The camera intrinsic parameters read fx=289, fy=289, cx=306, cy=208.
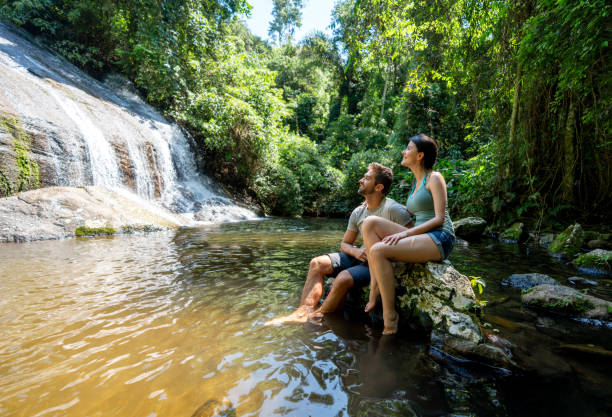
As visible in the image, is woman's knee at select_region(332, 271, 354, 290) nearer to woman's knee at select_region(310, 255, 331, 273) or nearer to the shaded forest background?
woman's knee at select_region(310, 255, 331, 273)

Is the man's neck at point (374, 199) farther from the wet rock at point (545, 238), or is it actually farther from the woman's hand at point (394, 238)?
the wet rock at point (545, 238)

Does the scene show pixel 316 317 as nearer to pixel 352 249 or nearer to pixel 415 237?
pixel 352 249

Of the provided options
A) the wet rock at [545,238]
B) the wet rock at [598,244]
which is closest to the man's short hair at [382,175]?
the wet rock at [598,244]

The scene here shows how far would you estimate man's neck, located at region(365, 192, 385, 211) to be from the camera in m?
3.22

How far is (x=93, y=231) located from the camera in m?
7.11

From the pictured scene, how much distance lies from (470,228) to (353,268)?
255 inches

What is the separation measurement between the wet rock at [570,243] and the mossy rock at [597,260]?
68 centimetres

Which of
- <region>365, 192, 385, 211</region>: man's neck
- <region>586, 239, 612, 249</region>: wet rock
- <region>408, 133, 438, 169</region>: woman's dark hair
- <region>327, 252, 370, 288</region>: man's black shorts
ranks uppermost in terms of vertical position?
<region>408, 133, 438, 169</region>: woman's dark hair

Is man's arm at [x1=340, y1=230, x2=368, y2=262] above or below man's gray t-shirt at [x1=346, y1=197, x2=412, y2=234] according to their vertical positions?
below

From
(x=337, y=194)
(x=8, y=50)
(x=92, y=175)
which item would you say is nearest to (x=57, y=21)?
(x=8, y=50)

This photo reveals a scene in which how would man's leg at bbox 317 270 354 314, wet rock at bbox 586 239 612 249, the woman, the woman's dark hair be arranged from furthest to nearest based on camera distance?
wet rock at bbox 586 239 612 249 < man's leg at bbox 317 270 354 314 < the woman's dark hair < the woman

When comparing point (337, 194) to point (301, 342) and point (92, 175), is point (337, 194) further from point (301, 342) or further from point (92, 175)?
point (301, 342)

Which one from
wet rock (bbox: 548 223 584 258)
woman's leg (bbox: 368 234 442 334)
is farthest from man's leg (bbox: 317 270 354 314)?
wet rock (bbox: 548 223 584 258)

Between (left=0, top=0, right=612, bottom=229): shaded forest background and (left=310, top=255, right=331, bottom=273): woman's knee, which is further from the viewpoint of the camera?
(left=0, top=0, right=612, bottom=229): shaded forest background
